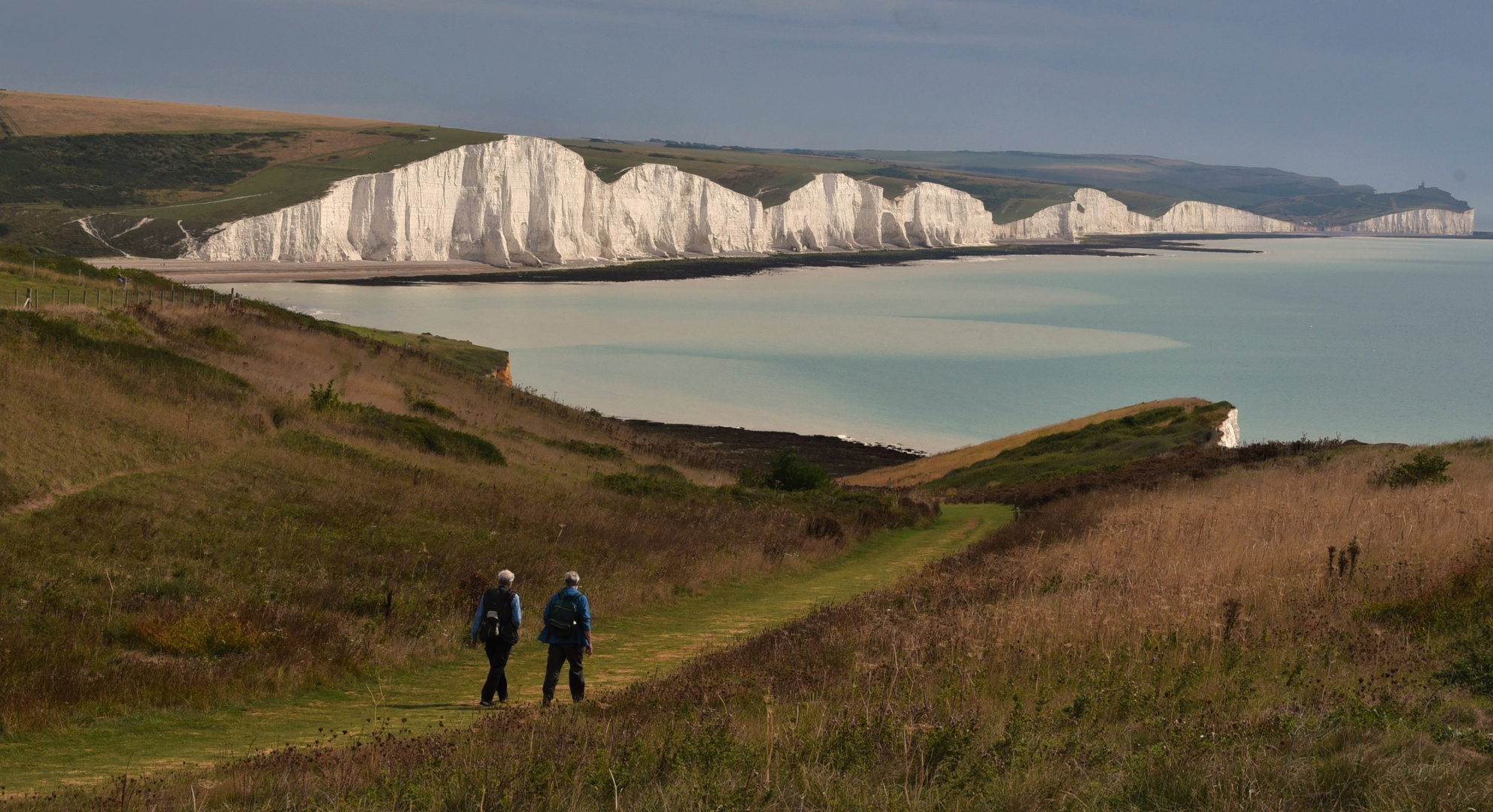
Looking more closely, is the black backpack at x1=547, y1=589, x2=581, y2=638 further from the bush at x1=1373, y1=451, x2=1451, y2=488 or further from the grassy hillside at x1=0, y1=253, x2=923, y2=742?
the bush at x1=1373, y1=451, x2=1451, y2=488

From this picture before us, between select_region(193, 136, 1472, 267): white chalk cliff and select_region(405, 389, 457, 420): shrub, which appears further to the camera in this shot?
select_region(193, 136, 1472, 267): white chalk cliff

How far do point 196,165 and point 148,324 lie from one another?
125908 millimetres

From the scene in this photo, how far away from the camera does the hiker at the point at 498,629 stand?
10531 millimetres

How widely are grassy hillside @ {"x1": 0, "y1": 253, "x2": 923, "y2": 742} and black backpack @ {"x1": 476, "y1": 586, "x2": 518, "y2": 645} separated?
190cm

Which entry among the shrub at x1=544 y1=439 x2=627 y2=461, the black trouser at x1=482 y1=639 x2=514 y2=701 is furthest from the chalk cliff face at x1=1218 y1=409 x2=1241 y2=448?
the black trouser at x1=482 y1=639 x2=514 y2=701

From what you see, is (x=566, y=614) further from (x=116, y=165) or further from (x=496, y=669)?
(x=116, y=165)

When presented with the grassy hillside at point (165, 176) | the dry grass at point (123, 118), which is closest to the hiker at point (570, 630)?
the grassy hillside at point (165, 176)

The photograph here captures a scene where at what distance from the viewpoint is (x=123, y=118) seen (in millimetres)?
155750

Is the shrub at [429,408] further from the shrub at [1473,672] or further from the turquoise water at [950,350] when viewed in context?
the shrub at [1473,672]

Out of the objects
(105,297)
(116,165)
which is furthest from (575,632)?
(116,165)

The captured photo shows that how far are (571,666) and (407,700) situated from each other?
1.74 metres

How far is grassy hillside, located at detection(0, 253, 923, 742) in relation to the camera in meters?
11.3

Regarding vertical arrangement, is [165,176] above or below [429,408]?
above

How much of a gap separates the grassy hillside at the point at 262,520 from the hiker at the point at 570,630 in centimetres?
251
